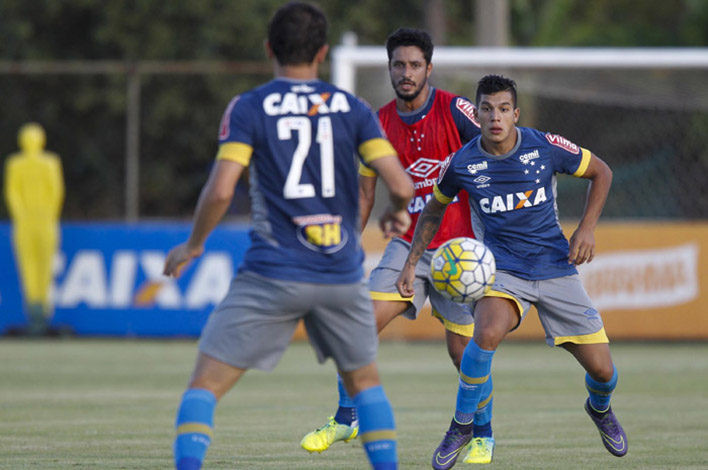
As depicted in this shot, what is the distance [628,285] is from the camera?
56.7 ft

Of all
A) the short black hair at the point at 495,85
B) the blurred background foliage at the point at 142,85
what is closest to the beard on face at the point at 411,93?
the short black hair at the point at 495,85

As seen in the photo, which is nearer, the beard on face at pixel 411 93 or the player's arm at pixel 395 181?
the player's arm at pixel 395 181

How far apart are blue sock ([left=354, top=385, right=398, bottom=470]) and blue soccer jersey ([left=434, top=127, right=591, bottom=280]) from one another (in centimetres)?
221

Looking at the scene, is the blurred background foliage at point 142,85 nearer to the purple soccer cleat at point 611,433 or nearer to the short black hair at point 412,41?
the short black hair at point 412,41

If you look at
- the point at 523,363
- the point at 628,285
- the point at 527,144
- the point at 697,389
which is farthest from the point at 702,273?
the point at 527,144

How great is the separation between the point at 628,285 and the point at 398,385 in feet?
19.3

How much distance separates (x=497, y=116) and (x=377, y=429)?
98.9 inches

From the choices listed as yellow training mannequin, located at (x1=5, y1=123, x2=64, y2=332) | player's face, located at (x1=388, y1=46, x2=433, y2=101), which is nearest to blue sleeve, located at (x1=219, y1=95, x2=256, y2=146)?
player's face, located at (x1=388, y1=46, x2=433, y2=101)

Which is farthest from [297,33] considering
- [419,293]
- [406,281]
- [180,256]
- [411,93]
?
[419,293]

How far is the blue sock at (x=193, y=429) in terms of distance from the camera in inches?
212

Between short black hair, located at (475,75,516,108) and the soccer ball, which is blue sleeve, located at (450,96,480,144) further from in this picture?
the soccer ball

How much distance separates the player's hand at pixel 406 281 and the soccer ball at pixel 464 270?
128 millimetres

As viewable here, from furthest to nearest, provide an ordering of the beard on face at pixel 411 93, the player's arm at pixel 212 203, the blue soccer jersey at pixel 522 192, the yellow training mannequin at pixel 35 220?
the yellow training mannequin at pixel 35 220
the beard on face at pixel 411 93
the blue soccer jersey at pixel 522 192
the player's arm at pixel 212 203

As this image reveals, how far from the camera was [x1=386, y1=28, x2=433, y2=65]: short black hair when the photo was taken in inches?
314
